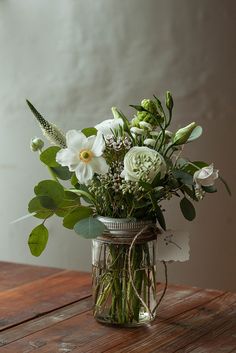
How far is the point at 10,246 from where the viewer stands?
353 cm

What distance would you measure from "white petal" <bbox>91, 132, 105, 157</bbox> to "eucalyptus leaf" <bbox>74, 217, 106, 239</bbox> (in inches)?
5.9

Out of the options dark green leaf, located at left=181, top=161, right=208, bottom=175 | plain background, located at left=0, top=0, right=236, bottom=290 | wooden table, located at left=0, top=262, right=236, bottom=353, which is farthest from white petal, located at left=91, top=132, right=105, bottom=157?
plain background, located at left=0, top=0, right=236, bottom=290

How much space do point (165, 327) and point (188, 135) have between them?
1.49 feet

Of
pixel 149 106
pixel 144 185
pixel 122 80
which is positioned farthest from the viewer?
pixel 122 80

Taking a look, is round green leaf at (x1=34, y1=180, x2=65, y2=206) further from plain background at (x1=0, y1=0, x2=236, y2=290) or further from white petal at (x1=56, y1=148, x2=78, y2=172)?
plain background at (x1=0, y1=0, x2=236, y2=290)

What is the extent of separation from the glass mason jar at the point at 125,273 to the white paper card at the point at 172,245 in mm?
34

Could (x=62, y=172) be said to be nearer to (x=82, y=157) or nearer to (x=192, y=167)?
(x=82, y=157)

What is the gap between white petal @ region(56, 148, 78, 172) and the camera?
1395 mm

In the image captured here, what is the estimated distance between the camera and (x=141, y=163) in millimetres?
1381

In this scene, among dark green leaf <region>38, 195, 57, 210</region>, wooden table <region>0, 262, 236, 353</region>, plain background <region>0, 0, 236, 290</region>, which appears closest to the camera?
wooden table <region>0, 262, 236, 353</region>

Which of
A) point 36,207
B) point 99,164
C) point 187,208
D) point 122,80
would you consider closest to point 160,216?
point 187,208

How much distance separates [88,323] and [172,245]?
276 mm

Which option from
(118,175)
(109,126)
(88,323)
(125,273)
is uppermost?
(109,126)

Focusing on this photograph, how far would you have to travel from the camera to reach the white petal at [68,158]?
139 cm
